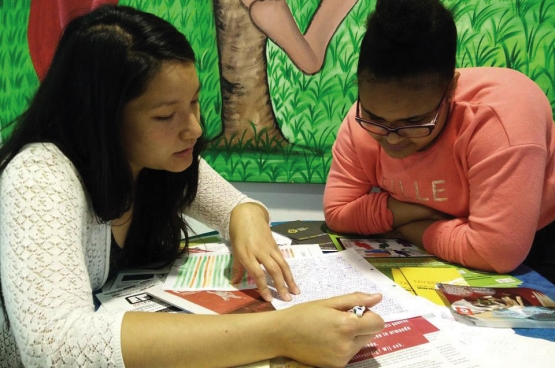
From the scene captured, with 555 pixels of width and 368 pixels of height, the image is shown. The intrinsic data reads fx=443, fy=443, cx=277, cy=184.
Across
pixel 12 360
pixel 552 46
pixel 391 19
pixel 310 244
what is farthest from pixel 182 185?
pixel 552 46

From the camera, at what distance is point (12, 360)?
82cm

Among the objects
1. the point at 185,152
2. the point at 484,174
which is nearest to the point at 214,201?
the point at 185,152

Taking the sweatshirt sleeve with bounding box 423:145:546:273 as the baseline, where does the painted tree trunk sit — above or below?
above

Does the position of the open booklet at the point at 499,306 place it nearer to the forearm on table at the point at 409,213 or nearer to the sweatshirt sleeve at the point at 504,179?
the sweatshirt sleeve at the point at 504,179

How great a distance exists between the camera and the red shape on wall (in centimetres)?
157

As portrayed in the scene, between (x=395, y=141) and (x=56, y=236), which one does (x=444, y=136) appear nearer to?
(x=395, y=141)

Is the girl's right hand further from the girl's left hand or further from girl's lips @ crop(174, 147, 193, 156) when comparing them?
girl's lips @ crop(174, 147, 193, 156)

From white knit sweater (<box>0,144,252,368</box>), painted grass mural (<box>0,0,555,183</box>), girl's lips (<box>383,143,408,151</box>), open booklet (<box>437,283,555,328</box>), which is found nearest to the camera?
white knit sweater (<box>0,144,252,368</box>)

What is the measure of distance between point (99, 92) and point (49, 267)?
30 centimetres

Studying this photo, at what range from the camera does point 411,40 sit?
0.86 m

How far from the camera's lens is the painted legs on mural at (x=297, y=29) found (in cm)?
142

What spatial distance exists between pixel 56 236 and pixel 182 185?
0.40 metres

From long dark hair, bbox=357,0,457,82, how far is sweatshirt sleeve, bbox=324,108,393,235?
0.33 meters

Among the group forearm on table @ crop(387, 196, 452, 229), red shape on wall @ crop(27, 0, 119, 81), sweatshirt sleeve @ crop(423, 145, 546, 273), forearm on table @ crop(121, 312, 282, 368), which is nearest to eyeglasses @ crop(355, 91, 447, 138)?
sweatshirt sleeve @ crop(423, 145, 546, 273)
